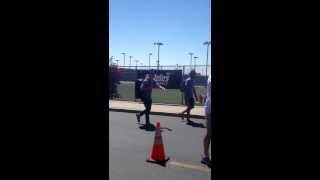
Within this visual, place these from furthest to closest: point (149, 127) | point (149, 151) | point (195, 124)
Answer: point (195, 124)
point (149, 127)
point (149, 151)

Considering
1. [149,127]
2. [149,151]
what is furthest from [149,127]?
[149,151]

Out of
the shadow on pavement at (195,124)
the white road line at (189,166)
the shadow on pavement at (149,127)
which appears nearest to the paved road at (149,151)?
the white road line at (189,166)

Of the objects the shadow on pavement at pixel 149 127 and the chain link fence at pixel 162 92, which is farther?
the chain link fence at pixel 162 92

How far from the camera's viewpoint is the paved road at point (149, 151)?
6.60m

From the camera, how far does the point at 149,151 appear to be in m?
8.73

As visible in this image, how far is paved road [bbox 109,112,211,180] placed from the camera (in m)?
6.60

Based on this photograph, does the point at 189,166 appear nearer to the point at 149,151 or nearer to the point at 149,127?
the point at 149,151

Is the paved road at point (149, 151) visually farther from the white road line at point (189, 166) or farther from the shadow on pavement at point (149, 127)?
the shadow on pavement at point (149, 127)

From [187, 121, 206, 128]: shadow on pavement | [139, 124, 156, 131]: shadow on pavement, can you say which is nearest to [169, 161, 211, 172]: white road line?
[139, 124, 156, 131]: shadow on pavement
